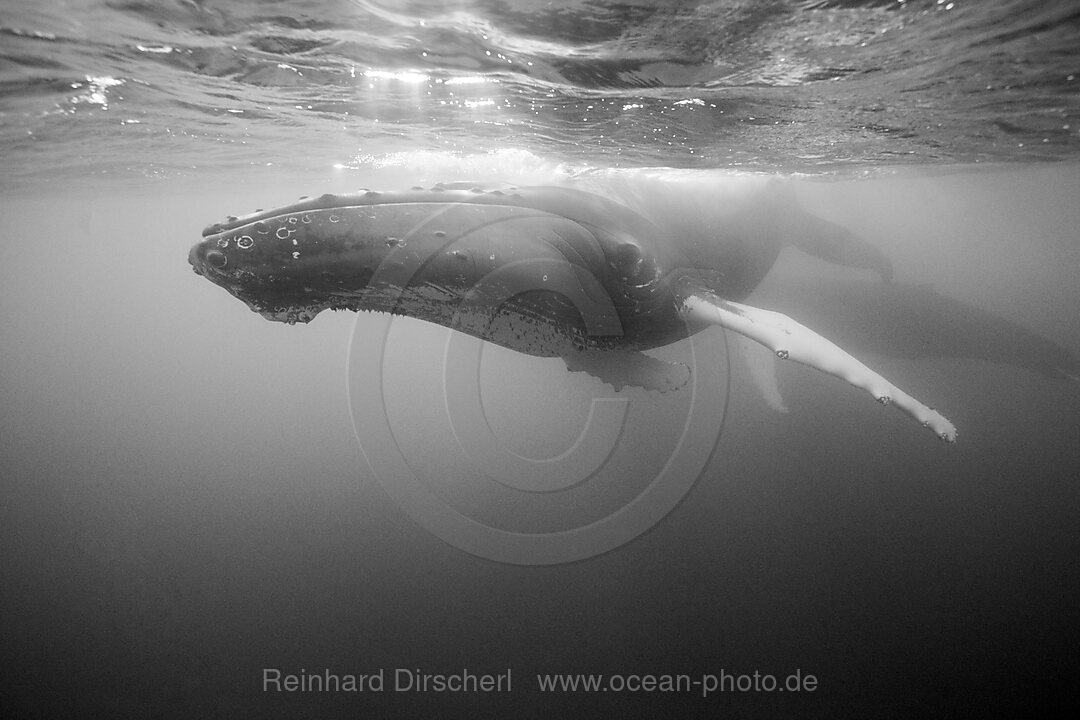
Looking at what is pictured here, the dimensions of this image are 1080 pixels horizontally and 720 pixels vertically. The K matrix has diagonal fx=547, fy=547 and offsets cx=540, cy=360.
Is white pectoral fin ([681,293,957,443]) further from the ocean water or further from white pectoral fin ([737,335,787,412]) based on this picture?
white pectoral fin ([737,335,787,412])

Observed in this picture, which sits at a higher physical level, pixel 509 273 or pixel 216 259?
pixel 216 259

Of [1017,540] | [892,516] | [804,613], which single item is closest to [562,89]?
[804,613]

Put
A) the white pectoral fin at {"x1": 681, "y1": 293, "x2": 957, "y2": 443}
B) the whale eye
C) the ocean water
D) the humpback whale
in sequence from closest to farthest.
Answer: the whale eye < the humpback whale < the white pectoral fin at {"x1": 681, "y1": 293, "x2": 957, "y2": 443} < the ocean water

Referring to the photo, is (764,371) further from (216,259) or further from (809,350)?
(216,259)

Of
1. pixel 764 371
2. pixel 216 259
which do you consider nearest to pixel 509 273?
pixel 216 259

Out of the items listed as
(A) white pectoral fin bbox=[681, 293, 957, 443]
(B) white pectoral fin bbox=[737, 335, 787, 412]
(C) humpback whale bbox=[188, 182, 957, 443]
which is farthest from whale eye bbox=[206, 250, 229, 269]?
(B) white pectoral fin bbox=[737, 335, 787, 412]

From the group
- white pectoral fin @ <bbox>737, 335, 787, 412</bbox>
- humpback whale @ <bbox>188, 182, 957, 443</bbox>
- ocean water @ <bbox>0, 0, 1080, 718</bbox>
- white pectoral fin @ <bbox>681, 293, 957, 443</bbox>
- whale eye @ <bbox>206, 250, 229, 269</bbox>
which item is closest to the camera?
whale eye @ <bbox>206, 250, 229, 269</bbox>

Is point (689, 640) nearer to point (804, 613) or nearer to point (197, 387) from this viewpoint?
point (804, 613)

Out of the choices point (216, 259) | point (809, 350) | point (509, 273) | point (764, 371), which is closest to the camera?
point (216, 259)

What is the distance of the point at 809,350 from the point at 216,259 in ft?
12.4

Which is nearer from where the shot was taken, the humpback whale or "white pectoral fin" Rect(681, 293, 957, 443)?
the humpback whale

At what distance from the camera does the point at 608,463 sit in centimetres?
1427

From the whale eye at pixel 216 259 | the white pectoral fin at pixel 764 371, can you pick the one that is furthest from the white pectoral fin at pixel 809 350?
the white pectoral fin at pixel 764 371

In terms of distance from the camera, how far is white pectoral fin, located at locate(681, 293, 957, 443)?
12.1ft
